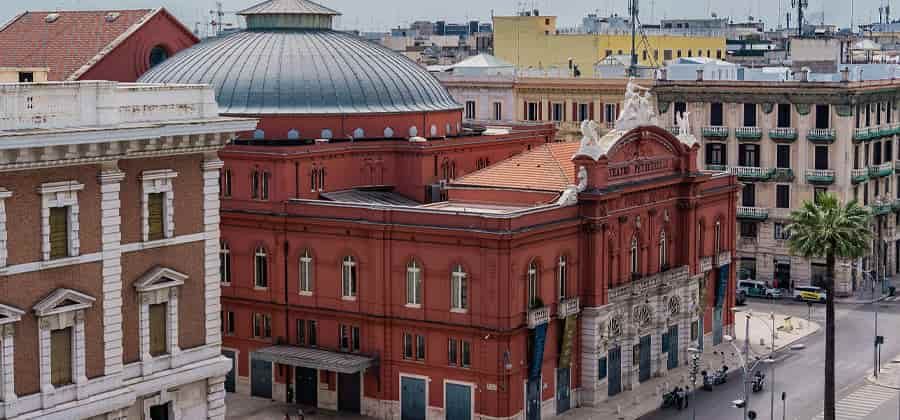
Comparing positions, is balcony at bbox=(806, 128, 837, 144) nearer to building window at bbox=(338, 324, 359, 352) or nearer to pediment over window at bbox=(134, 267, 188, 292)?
building window at bbox=(338, 324, 359, 352)

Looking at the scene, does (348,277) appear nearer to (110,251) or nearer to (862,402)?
(110,251)

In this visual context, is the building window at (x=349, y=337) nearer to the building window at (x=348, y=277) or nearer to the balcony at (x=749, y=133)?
the building window at (x=348, y=277)

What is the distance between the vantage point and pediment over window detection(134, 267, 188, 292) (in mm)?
61031

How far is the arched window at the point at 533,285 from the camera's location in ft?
263

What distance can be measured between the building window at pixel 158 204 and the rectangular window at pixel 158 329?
286 centimetres

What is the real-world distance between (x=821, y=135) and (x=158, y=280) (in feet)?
237

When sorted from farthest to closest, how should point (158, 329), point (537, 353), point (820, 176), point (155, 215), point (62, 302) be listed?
point (820, 176) → point (537, 353) → point (158, 329) → point (155, 215) → point (62, 302)

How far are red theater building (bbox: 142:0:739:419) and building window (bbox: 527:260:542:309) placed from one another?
100 mm

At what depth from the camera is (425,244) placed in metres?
80.2

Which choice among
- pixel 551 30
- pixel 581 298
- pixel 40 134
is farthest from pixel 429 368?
pixel 551 30

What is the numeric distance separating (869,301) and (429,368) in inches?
1948

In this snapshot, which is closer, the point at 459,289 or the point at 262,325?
the point at 459,289

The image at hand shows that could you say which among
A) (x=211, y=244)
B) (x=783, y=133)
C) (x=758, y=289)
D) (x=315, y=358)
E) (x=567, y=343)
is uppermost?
(x=783, y=133)

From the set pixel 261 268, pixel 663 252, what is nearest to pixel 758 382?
pixel 663 252
